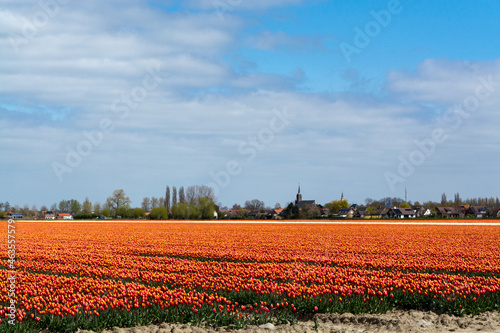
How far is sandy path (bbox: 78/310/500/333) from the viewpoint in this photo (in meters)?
9.84

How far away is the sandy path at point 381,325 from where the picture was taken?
9.84m

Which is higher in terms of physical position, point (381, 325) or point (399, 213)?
point (381, 325)

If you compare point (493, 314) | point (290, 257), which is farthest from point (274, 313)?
point (290, 257)

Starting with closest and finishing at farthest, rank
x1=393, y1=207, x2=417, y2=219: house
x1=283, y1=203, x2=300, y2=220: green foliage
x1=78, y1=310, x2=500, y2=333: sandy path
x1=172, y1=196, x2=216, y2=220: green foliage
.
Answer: x1=78, y1=310, x2=500, y2=333: sandy path → x1=283, y1=203, x2=300, y2=220: green foliage → x1=172, y1=196, x2=216, y2=220: green foliage → x1=393, y1=207, x2=417, y2=219: house

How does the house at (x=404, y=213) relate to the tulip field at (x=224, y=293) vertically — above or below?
below

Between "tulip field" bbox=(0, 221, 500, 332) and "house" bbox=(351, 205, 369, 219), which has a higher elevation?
"tulip field" bbox=(0, 221, 500, 332)

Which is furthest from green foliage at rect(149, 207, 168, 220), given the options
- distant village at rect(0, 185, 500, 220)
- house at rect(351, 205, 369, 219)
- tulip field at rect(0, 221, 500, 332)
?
tulip field at rect(0, 221, 500, 332)

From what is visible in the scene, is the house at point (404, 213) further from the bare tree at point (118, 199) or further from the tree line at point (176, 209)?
the bare tree at point (118, 199)

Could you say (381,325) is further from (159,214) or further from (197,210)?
(159,214)

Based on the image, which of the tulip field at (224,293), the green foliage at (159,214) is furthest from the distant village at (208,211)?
the tulip field at (224,293)

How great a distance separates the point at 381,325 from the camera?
10453mm

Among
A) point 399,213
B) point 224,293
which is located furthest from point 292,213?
point 224,293

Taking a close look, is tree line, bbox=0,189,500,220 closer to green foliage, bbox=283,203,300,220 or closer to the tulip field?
green foliage, bbox=283,203,300,220

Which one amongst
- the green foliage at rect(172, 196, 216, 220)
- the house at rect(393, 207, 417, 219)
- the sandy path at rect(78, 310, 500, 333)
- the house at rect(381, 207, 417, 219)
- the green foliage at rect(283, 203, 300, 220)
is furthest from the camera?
the house at rect(381, 207, 417, 219)
